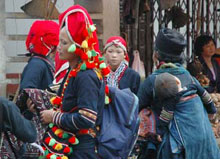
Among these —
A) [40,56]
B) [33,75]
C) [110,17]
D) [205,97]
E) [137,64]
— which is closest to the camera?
[205,97]

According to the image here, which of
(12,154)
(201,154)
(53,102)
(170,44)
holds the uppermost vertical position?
(170,44)

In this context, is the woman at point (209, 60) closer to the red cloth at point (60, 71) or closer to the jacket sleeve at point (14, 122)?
the red cloth at point (60, 71)

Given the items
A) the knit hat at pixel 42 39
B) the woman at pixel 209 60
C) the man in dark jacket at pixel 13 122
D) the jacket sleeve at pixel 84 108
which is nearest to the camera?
the man in dark jacket at pixel 13 122

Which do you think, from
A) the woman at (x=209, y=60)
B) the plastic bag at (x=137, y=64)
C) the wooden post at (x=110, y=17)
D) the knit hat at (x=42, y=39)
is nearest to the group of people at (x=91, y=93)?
the knit hat at (x=42, y=39)

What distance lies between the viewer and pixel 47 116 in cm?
400

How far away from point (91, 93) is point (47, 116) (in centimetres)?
38

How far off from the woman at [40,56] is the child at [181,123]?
3.81 ft

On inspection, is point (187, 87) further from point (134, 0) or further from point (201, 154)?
point (134, 0)

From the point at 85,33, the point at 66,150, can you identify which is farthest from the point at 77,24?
the point at 66,150

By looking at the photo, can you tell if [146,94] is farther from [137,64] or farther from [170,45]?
[137,64]

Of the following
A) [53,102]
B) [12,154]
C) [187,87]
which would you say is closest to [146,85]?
[187,87]

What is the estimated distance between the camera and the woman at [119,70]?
253 inches

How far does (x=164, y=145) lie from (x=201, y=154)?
315mm

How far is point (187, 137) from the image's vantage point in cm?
471
